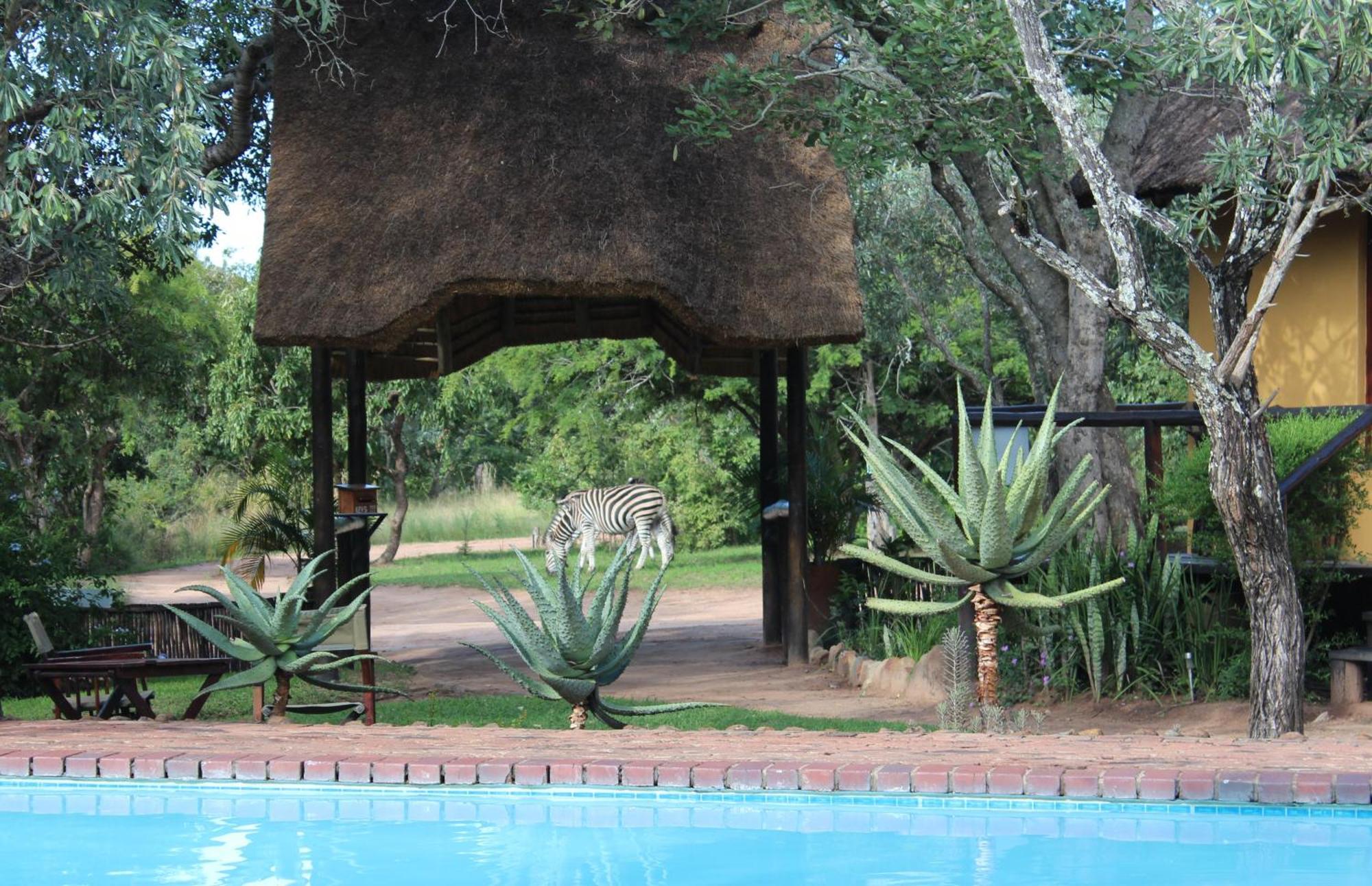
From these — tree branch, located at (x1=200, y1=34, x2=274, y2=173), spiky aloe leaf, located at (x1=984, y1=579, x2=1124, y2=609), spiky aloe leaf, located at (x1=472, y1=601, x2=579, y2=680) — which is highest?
tree branch, located at (x1=200, y1=34, x2=274, y2=173)

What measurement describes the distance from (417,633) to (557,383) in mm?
9339

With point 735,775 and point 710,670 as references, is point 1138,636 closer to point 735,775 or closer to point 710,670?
point 710,670

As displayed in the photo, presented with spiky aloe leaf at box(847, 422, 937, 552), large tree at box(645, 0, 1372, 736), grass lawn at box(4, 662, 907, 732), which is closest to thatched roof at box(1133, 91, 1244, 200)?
large tree at box(645, 0, 1372, 736)

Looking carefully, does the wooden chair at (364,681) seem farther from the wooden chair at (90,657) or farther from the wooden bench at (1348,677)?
the wooden bench at (1348,677)

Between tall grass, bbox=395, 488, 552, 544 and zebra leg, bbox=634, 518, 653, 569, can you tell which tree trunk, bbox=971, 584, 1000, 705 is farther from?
tall grass, bbox=395, 488, 552, 544

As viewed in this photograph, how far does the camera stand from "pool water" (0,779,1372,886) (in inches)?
203

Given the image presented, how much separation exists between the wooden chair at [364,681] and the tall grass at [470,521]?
806 inches

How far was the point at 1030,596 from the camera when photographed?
24.2 ft

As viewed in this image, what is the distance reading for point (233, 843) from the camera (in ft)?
18.8

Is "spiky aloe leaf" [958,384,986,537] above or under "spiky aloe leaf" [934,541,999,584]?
above

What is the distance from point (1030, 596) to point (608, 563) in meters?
16.7

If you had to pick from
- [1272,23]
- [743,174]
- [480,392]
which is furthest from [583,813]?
[480,392]

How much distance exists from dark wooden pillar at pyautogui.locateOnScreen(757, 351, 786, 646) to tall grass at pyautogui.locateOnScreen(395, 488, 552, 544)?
1619 centimetres

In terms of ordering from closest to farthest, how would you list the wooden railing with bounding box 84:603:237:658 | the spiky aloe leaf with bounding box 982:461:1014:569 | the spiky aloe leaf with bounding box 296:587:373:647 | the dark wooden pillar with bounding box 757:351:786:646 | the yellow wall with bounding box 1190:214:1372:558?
the spiky aloe leaf with bounding box 982:461:1014:569, the spiky aloe leaf with bounding box 296:587:373:647, the yellow wall with bounding box 1190:214:1372:558, the wooden railing with bounding box 84:603:237:658, the dark wooden pillar with bounding box 757:351:786:646
